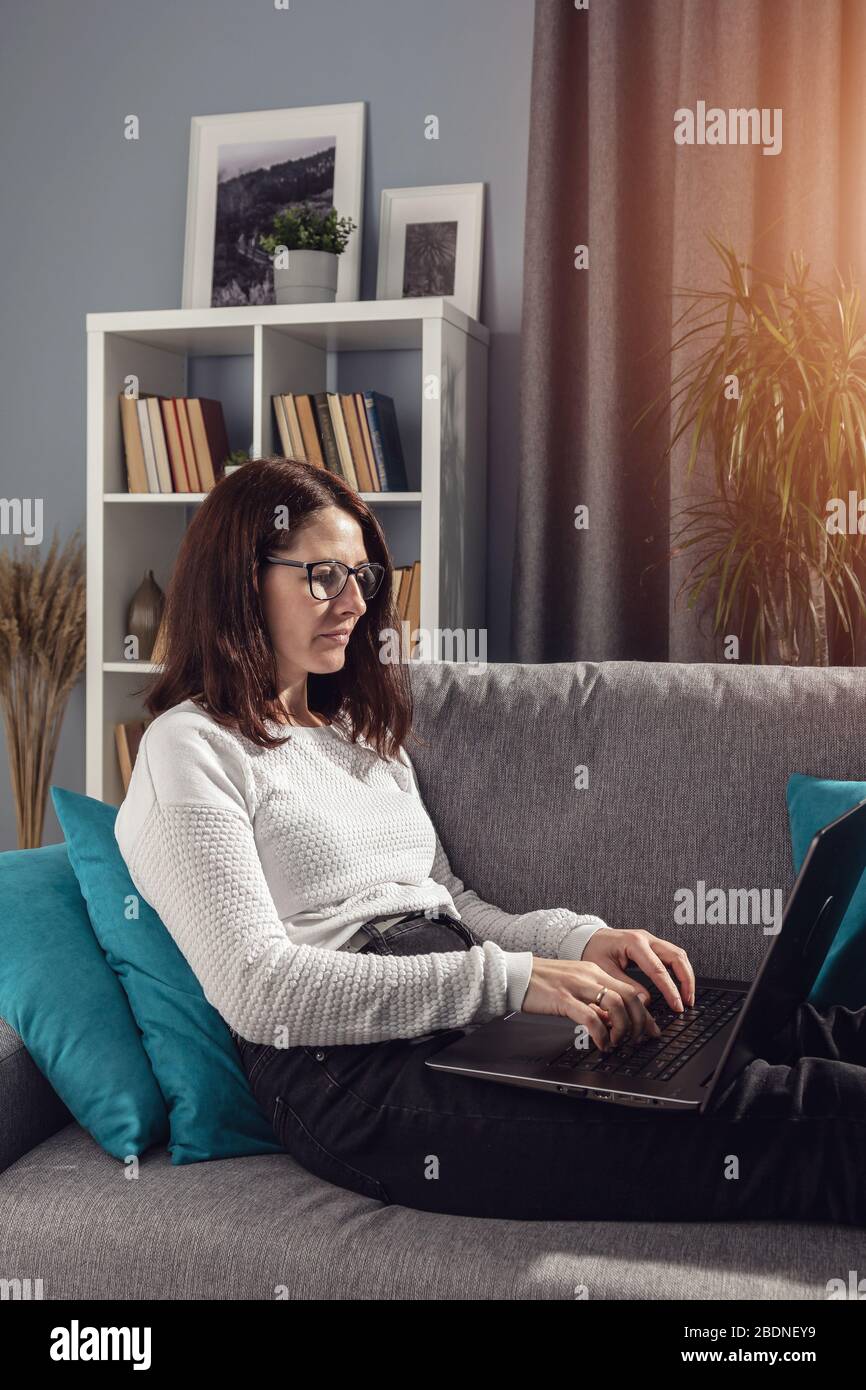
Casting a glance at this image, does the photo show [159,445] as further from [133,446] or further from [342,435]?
[342,435]

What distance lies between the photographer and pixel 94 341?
9.46 ft

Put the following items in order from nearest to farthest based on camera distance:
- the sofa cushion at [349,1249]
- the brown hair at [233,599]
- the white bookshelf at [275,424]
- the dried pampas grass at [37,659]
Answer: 1. the sofa cushion at [349,1249]
2. the brown hair at [233,599]
3. the white bookshelf at [275,424]
4. the dried pampas grass at [37,659]

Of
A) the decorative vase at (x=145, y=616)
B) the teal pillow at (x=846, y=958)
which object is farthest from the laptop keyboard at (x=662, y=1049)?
the decorative vase at (x=145, y=616)

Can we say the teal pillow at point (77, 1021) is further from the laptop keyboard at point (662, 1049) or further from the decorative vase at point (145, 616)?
the decorative vase at point (145, 616)

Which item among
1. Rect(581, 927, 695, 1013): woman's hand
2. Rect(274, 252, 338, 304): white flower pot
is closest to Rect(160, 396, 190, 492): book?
Rect(274, 252, 338, 304): white flower pot

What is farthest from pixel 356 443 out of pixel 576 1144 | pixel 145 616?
pixel 576 1144

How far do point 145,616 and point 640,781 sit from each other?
1.57 metres

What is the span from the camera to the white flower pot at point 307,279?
286cm

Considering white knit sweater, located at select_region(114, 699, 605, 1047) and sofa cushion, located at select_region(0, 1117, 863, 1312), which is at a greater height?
white knit sweater, located at select_region(114, 699, 605, 1047)

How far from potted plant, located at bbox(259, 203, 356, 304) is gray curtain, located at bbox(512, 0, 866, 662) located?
433 millimetres

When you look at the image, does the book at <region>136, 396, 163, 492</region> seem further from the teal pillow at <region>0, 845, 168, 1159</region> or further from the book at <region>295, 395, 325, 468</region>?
the teal pillow at <region>0, 845, 168, 1159</region>

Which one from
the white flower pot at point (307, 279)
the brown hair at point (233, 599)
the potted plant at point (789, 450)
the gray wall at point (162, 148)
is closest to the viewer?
the brown hair at point (233, 599)

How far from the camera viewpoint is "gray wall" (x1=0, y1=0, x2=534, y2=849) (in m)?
2.97

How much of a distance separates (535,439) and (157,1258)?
6.56ft
